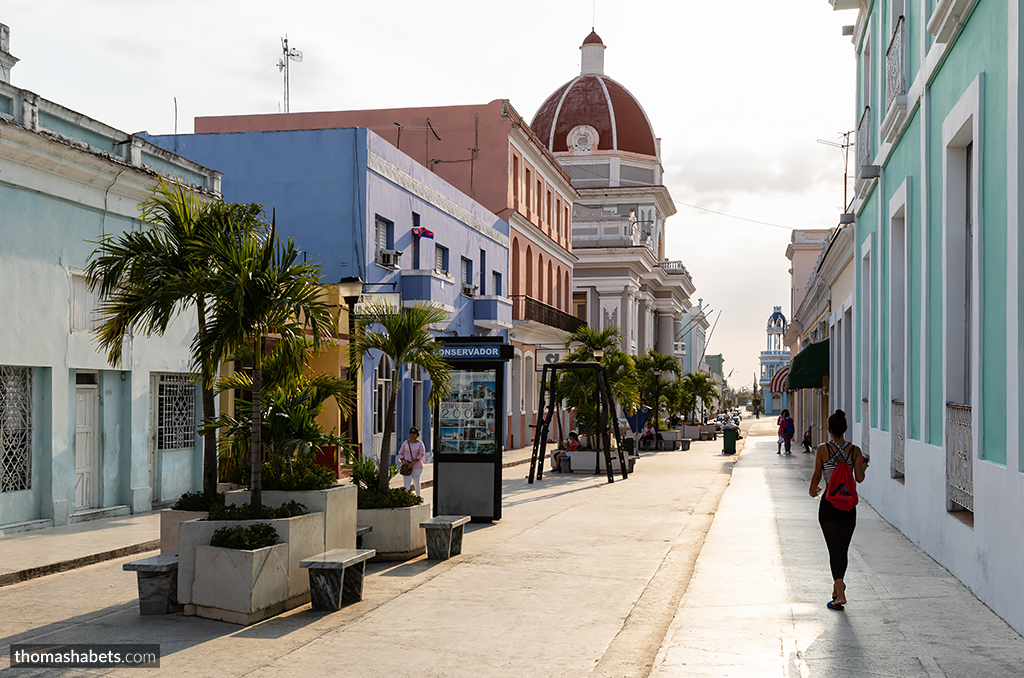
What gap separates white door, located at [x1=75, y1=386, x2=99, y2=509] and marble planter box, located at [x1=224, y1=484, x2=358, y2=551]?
6602mm

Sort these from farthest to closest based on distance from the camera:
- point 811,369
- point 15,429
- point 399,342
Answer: point 811,369 → point 15,429 → point 399,342

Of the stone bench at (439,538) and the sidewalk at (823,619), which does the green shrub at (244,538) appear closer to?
the stone bench at (439,538)

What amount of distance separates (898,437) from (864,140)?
234 inches

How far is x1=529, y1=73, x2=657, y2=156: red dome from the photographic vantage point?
68.5 meters

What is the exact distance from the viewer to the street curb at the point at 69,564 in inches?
393

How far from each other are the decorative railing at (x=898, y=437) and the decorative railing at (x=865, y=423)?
298 centimetres

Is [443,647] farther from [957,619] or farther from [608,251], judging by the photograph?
[608,251]

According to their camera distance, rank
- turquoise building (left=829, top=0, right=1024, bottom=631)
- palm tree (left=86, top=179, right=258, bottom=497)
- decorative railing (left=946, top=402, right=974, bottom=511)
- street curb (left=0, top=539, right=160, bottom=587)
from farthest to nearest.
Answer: street curb (left=0, top=539, right=160, bottom=587), palm tree (left=86, top=179, right=258, bottom=497), decorative railing (left=946, top=402, right=974, bottom=511), turquoise building (left=829, top=0, right=1024, bottom=631)

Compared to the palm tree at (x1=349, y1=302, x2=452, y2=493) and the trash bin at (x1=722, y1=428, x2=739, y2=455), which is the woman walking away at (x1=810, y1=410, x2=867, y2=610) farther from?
the trash bin at (x1=722, y1=428, x2=739, y2=455)

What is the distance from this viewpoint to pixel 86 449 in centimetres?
1504

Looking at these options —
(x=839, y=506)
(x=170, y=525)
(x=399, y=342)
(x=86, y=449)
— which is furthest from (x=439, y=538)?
(x=86, y=449)

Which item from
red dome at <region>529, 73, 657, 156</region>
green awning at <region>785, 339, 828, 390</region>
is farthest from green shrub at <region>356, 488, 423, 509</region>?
red dome at <region>529, 73, 657, 156</region>

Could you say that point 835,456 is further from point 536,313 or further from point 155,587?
point 536,313

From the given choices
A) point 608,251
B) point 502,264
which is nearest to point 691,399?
point 608,251
